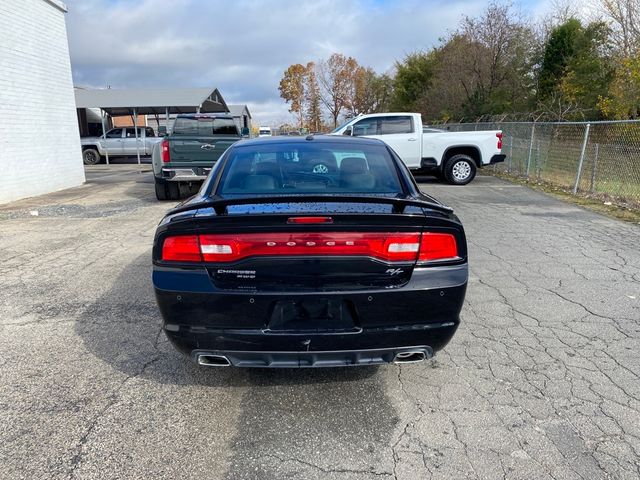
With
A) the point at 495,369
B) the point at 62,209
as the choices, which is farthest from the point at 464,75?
the point at 495,369

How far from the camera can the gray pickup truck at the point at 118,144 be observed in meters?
23.2

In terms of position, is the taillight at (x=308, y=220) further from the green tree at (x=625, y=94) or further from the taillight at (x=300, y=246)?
the green tree at (x=625, y=94)

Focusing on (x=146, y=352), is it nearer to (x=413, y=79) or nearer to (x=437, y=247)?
(x=437, y=247)

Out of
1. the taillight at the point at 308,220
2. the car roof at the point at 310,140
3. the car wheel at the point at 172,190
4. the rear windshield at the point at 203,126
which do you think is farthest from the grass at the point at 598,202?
the car wheel at the point at 172,190

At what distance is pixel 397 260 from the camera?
250 centimetres

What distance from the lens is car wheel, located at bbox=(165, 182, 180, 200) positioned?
10287mm

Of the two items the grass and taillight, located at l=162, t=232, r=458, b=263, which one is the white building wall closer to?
taillight, located at l=162, t=232, r=458, b=263

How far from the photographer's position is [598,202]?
9.55 meters

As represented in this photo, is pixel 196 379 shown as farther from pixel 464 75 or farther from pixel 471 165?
pixel 464 75

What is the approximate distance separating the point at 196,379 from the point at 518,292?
323 cm

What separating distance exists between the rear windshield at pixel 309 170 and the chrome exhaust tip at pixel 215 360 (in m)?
1.14

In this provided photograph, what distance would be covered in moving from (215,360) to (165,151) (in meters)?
7.73

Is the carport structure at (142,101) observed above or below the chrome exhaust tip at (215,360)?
above

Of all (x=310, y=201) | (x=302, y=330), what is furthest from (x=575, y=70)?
(x=302, y=330)
